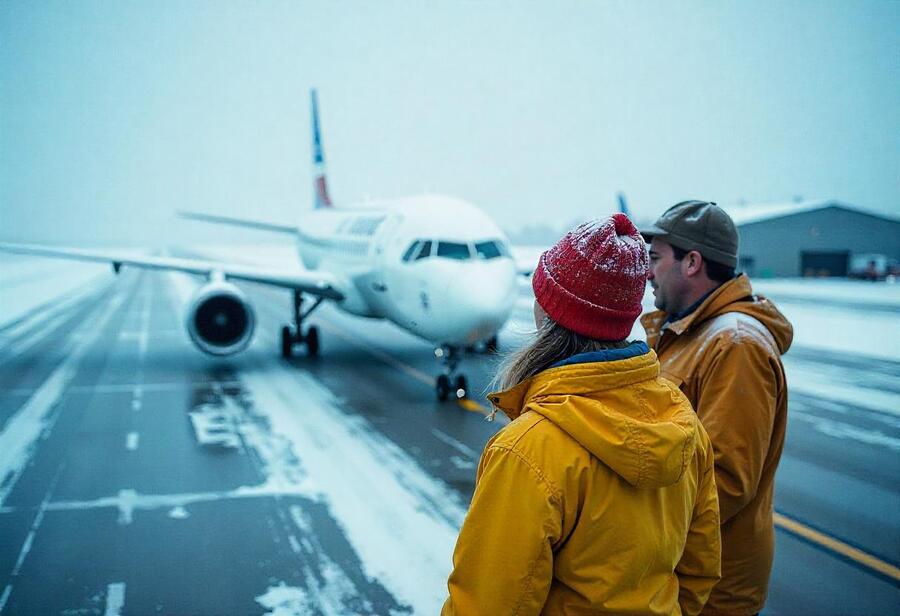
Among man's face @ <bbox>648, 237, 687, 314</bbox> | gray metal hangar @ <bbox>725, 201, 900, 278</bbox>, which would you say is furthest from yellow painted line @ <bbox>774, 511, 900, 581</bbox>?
gray metal hangar @ <bbox>725, 201, 900, 278</bbox>

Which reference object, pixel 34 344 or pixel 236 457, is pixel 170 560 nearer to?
pixel 236 457

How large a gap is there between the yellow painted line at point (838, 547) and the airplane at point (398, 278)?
335 cm

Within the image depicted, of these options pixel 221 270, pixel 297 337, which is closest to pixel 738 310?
pixel 221 270

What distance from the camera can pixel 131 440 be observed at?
30.9 ft

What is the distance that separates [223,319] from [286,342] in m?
2.15

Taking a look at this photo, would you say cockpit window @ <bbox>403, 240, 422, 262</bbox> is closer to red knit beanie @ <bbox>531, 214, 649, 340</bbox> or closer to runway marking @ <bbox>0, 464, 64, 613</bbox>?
runway marking @ <bbox>0, 464, 64, 613</bbox>

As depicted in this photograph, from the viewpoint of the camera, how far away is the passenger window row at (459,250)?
456 inches

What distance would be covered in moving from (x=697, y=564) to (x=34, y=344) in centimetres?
1823

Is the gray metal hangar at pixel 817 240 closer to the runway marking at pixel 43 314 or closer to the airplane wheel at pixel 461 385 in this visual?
the airplane wheel at pixel 461 385

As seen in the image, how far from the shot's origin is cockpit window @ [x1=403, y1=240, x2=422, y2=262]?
12.2 metres

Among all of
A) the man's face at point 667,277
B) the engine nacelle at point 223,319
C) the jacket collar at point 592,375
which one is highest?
the man's face at point 667,277

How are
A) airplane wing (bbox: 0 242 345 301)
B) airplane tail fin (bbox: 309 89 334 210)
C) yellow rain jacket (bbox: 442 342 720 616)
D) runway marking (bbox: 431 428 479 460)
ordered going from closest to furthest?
yellow rain jacket (bbox: 442 342 720 616)
runway marking (bbox: 431 428 479 460)
airplane wing (bbox: 0 242 345 301)
airplane tail fin (bbox: 309 89 334 210)

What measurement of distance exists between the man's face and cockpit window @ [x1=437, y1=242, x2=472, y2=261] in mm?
7856

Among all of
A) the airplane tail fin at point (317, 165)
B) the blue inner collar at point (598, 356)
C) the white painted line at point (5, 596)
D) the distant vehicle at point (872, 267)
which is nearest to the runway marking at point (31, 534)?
the white painted line at point (5, 596)
